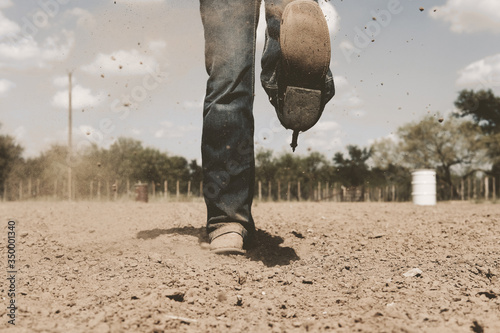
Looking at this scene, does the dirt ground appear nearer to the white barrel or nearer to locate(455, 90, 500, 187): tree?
the white barrel

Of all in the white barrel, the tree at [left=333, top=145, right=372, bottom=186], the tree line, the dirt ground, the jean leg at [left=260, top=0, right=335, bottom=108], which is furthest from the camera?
the tree at [left=333, top=145, right=372, bottom=186]

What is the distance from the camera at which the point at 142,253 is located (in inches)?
73.9

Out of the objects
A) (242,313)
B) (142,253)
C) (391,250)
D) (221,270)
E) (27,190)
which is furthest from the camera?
(27,190)

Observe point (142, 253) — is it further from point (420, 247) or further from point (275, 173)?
point (275, 173)

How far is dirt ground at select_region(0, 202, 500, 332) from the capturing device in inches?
44.4

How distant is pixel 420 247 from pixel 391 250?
185 millimetres

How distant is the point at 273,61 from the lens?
1.88 meters

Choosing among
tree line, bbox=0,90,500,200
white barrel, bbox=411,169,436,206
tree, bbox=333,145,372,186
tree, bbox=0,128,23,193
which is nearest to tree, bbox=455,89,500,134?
tree line, bbox=0,90,500,200

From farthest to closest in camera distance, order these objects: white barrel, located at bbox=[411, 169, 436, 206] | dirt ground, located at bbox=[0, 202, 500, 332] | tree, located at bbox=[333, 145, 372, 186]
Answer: tree, located at bbox=[333, 145, 372, 186] → white barrel, located at bbox=[411, 169, 436, 206] → dirt ground, located at bbox=[0, 202, 500, 332]

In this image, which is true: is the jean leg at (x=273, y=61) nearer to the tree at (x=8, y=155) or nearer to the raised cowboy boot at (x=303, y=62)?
Answer: the raised cowboy boot at (x=303, y=62)

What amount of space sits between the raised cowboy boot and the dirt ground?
0.65m

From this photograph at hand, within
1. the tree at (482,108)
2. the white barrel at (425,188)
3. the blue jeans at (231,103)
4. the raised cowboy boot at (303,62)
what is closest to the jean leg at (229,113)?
the blue jeans at (231,103)

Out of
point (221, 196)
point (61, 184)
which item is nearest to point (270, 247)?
point (221, 196)

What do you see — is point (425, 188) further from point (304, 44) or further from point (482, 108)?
point (482, 108)
